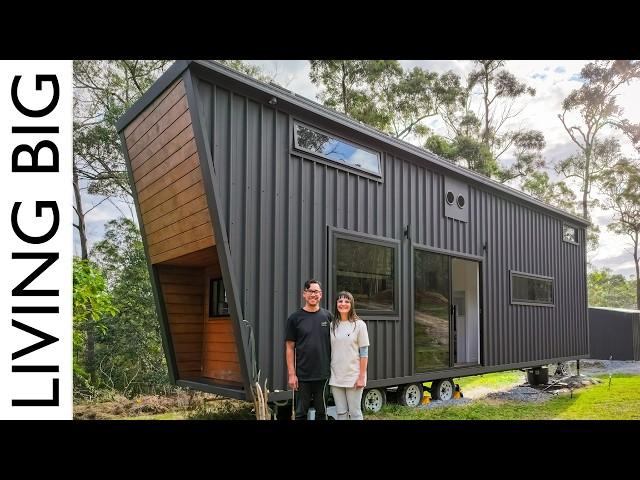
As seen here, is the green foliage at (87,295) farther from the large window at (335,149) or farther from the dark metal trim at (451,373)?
the dark metal trim at (451,373)

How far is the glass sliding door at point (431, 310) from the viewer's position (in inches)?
273

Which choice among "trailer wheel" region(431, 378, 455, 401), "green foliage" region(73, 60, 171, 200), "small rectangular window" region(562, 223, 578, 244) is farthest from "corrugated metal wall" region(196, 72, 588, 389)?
"green foliage" region(73, 60, 171, 200)

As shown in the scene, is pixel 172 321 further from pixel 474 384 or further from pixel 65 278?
pixel 474 384

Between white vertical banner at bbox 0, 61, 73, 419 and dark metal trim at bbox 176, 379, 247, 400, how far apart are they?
1.25 meters

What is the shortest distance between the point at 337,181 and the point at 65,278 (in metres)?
2.72

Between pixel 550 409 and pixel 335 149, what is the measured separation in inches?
194

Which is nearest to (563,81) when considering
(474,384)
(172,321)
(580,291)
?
(580,291)

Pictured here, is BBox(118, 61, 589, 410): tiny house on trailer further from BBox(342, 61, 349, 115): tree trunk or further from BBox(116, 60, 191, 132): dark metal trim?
BBox(342, 61, 349, 115): tree trunk

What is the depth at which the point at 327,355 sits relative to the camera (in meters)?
4.29

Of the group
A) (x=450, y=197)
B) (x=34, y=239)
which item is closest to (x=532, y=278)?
(x=450, y=197)

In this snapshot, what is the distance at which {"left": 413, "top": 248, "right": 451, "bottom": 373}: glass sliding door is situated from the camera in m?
6.93

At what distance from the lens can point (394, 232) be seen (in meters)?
6.64

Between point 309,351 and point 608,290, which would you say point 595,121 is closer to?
point 608,290
